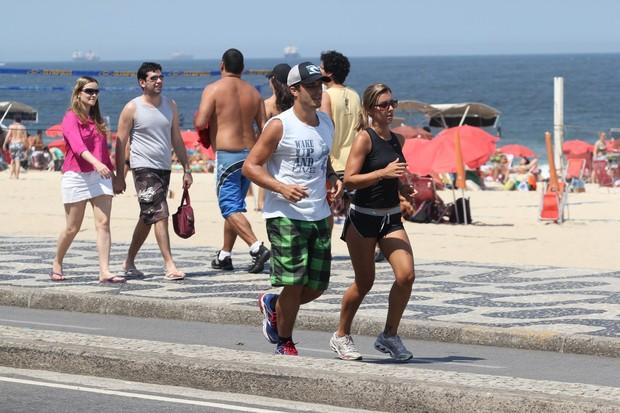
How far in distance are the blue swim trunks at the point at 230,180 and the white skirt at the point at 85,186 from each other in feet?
3.24

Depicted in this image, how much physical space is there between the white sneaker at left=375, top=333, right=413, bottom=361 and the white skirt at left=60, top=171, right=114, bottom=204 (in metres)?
3.98

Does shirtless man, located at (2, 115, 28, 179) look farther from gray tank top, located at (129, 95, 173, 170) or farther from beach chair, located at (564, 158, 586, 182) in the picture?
gray tank top, located at (129, 95, 173, 170)

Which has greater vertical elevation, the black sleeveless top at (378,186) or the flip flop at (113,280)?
the black sleeveless top at (378,186)

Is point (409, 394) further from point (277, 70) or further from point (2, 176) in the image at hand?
point (2, 176)

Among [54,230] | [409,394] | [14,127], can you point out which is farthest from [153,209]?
[14,127]

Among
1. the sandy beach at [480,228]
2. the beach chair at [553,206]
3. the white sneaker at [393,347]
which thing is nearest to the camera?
the white sneaker at [393,347]

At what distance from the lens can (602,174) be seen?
3594 cm

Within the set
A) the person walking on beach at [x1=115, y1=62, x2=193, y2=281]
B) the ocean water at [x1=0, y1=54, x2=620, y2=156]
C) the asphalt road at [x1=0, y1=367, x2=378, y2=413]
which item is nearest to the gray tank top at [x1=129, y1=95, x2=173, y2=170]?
the person walking on beach at [x1=115, y1=62, x2=193, y2=281]

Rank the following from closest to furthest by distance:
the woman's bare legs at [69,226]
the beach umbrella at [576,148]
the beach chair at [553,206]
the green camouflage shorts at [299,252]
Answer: the green camouflage shorts at [299,252], the woman's bare legs at [69,226], the beach chair at [553,206], the beach umbrella at [576,148]

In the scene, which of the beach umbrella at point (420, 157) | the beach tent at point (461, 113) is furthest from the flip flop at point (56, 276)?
the beach tent at point (461, 113)

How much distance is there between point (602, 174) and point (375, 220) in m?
28.3

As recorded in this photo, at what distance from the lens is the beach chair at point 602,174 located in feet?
116

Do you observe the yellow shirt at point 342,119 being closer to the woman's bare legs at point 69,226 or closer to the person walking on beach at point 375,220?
the woman's bare legs at point 69,226

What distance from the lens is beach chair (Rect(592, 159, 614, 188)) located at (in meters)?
35.3
